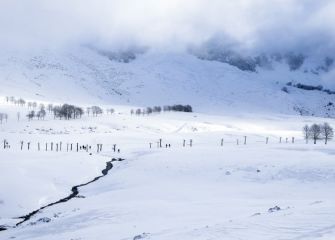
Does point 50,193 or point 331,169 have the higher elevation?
point 331,169

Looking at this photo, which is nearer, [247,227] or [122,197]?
[247,227]

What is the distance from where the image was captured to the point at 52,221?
1634 inches

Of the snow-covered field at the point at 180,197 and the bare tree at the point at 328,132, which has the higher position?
the bare tree at the point at 328,132

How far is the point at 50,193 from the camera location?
6047 centimetres

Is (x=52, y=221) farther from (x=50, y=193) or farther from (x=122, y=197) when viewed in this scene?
(x=50, y=193)

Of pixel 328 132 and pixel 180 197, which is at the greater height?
pixel 328 132

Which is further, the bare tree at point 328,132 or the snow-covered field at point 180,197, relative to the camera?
the bare tree at point 328,132

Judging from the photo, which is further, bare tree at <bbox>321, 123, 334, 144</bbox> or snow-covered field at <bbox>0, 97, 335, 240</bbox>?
bare tree at <bbox>321, 123, 334, 144</bbox>

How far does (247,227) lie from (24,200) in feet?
113

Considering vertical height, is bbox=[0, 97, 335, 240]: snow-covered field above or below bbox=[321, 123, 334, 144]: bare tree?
below

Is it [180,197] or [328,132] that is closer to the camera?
[180,197]

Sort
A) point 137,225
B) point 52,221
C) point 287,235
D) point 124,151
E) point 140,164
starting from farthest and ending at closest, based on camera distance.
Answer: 1. point 124,151
2. point 140,164
3. point 52,221
4. point 137,225
5. point 287,235

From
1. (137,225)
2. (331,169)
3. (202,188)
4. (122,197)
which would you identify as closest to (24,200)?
(122,197)

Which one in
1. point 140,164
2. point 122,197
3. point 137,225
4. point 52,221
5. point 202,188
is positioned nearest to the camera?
point 137,225
